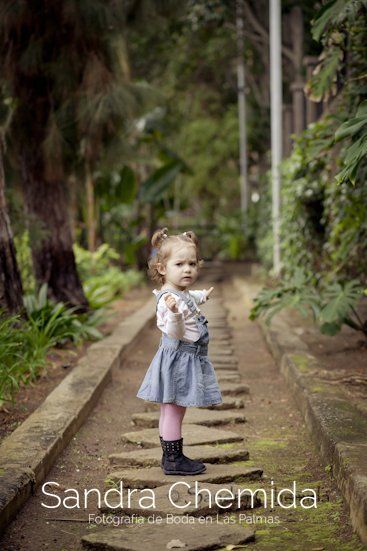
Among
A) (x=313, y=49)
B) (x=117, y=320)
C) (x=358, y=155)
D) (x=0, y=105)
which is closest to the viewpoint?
(x=358, y=155)

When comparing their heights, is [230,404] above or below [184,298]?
below

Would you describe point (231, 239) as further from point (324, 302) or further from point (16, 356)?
point (16, 356)

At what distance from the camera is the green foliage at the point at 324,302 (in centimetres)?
645

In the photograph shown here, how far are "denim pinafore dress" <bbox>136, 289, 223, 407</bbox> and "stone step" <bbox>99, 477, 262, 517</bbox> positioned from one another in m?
0.45

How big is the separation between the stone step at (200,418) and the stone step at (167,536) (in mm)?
1839

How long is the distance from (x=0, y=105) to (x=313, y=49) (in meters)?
12.1

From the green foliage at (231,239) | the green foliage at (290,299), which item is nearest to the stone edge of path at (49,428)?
the green foliage at (290,299)

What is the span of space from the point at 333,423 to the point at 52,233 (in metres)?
5.12

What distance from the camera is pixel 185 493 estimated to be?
378 centimetres

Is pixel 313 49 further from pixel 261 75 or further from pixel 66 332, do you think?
pixel 66 332

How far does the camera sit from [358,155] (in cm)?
421

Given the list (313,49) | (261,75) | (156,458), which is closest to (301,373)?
(156,458)

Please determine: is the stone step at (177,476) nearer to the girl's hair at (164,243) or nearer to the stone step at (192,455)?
the stone step at (192,455)

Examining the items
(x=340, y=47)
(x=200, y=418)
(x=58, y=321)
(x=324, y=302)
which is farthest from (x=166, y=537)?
(x=340, y=47)
